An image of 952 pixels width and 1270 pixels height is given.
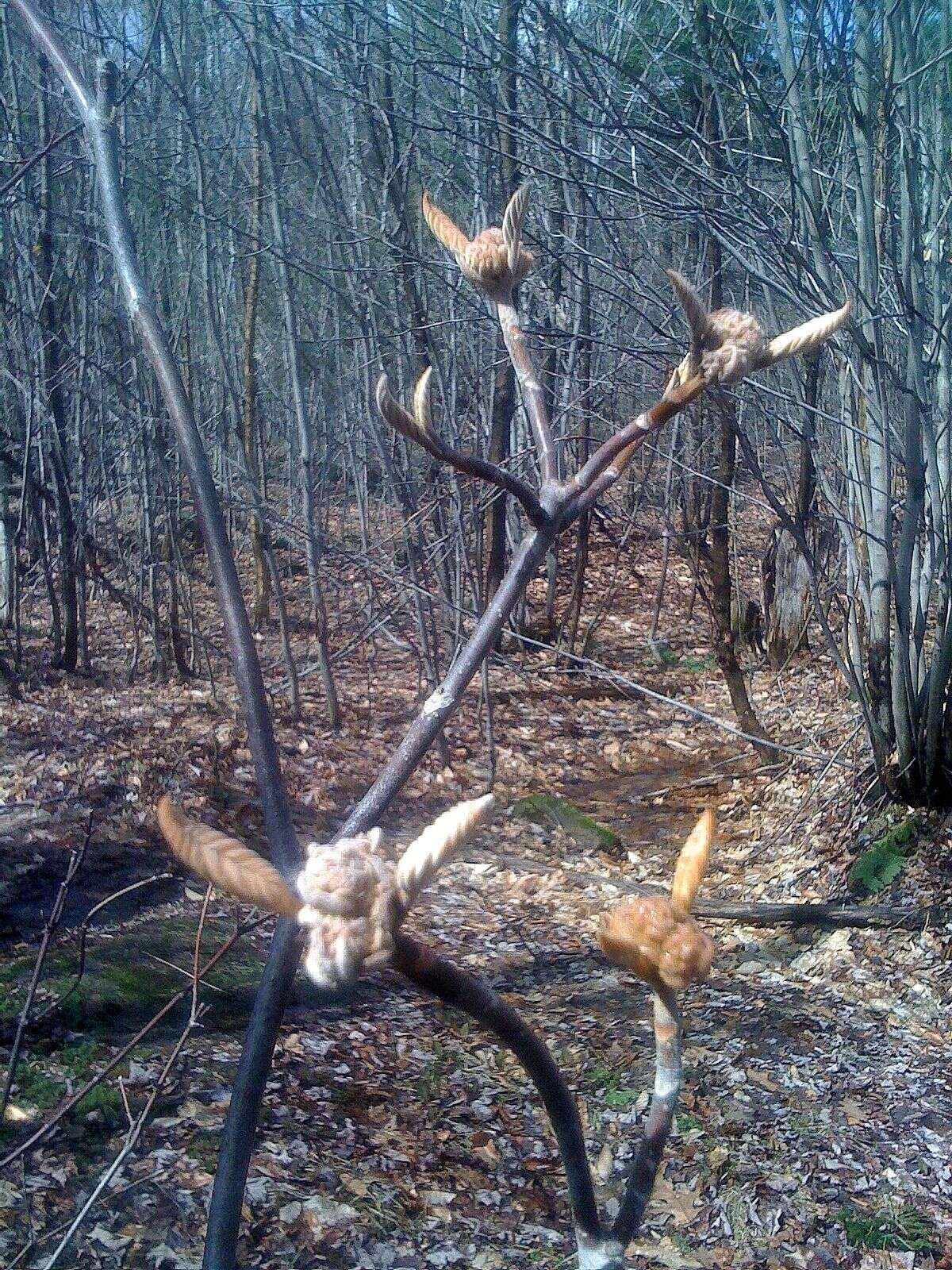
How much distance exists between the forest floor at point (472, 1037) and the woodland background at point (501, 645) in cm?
2

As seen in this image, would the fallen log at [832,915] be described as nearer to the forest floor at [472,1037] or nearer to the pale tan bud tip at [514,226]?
the forest floor at [472,1037]

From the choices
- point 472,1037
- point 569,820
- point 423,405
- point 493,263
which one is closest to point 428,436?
point 423,405

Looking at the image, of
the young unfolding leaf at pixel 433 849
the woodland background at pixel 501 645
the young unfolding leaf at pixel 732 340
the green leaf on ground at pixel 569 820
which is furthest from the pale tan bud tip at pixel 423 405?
the green leaf on ground at pixel 569 820

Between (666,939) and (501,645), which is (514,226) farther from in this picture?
(501,645)

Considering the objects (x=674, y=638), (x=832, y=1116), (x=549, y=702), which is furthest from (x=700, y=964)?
(x=674, y=638)

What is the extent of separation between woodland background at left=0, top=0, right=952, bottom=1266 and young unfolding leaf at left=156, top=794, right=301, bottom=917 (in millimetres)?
1405

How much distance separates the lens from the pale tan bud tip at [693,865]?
86 centimetres

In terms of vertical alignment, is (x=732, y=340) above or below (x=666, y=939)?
above

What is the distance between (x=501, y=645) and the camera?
30.7 ft

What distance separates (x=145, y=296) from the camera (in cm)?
124

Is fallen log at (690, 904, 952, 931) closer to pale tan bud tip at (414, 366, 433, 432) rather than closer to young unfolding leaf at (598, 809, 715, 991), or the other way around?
young unfolding leaf at (598, 809, 715, 991)

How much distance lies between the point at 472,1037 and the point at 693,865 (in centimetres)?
325

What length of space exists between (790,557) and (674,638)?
175 cm

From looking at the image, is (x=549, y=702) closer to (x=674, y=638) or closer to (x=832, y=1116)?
(x=674, y=638)
